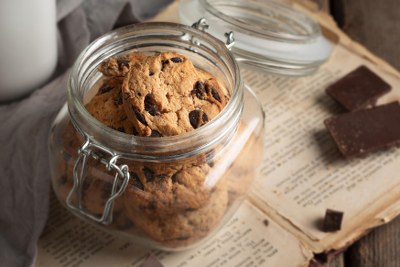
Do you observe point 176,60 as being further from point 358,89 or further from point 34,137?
point 358,89

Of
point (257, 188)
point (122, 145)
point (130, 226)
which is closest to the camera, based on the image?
point (122, 145)

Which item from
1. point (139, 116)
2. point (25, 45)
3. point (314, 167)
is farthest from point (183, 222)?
point (25, 45)

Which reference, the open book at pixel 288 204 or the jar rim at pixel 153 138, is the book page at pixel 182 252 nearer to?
the open book at pixel 288 204

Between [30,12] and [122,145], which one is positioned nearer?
[122,145]

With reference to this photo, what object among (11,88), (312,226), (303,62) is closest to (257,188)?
(312,226)

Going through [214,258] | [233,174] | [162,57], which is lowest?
[214,258]

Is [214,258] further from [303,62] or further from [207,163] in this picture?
[303,62]
